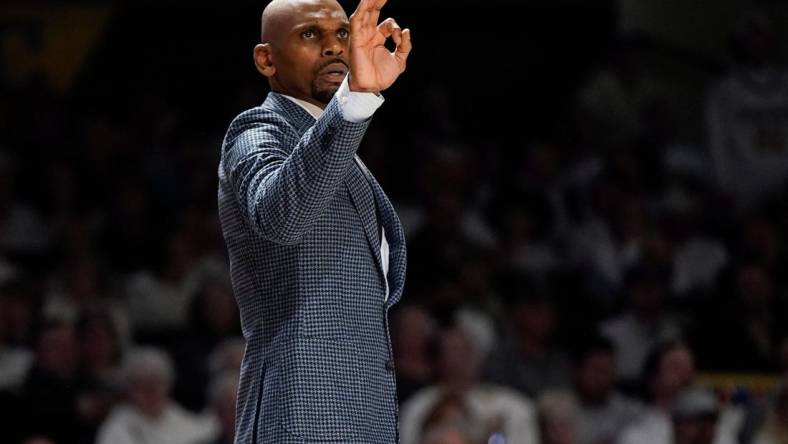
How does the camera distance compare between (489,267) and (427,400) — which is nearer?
(427,400)

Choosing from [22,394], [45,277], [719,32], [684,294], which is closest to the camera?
[22,394]

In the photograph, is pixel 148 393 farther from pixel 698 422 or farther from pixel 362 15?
pixel 362 15

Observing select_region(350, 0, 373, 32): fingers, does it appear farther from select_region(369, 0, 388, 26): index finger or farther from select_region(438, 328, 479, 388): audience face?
select_region(438, 328, 479, 388): audience face

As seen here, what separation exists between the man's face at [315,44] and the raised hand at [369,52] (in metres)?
0.21

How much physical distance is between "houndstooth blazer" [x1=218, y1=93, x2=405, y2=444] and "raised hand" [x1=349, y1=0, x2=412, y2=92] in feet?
0.19

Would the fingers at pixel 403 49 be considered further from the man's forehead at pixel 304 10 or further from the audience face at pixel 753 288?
the audience face at pixel 753 288

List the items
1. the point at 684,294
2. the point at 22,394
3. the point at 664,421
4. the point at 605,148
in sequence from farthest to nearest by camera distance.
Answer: the point at 605,148, the point at 684,294, the point at 664,421, the point at 22,394

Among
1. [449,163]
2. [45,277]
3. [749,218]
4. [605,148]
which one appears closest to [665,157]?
[605,148]

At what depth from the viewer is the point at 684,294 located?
289 inches

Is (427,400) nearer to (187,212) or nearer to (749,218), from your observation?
(187,212)

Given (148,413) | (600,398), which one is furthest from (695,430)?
(148,413)

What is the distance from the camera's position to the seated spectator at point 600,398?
615 centimetres

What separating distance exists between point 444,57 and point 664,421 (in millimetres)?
3977

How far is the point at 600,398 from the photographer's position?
625 centimetres
